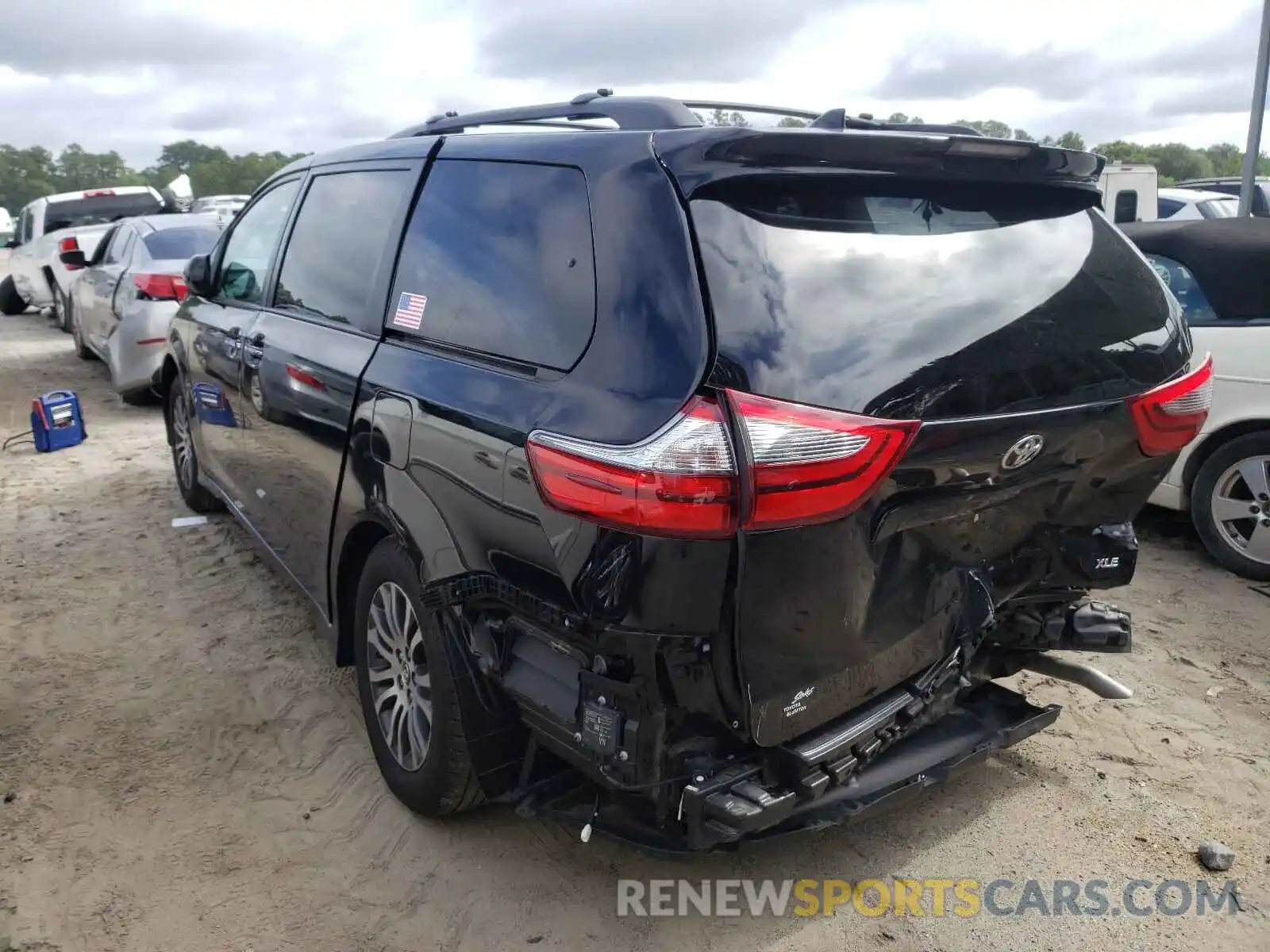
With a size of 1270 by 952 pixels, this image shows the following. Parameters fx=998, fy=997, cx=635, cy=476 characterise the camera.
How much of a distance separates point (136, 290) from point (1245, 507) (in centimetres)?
798

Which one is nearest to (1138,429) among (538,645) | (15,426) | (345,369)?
(538,645)

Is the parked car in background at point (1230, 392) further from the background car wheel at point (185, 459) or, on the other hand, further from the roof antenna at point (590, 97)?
the background car wheel at point (185, 459)

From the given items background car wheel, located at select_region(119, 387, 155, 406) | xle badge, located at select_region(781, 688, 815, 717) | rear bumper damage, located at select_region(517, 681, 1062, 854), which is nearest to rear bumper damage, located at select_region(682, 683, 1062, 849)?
rear bumper damage, located at select_region(517, 681, 1062, 854)

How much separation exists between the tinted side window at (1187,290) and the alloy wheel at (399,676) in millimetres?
3954

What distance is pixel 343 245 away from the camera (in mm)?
3402

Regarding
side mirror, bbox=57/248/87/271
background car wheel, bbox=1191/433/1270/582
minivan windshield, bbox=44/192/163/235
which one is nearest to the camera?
background car wheel, bbox=1191/433/1270/582

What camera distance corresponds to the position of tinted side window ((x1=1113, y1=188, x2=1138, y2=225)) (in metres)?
8.69

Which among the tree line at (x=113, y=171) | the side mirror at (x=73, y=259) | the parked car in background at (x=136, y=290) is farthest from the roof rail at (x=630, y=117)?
the tree line at (x=113, y=171)

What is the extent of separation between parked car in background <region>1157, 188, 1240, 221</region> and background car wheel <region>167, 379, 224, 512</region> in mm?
10179

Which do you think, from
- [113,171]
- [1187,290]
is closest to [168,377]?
[1187,290]

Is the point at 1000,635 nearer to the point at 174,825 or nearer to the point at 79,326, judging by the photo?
the point at 174,825

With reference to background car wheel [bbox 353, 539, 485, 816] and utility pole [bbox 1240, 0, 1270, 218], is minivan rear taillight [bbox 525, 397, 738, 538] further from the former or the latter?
utility pole [bbox 1240, 0, 1270, 218]

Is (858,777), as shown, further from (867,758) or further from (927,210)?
(927,210)

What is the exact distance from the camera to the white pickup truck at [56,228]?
13.8 metres
